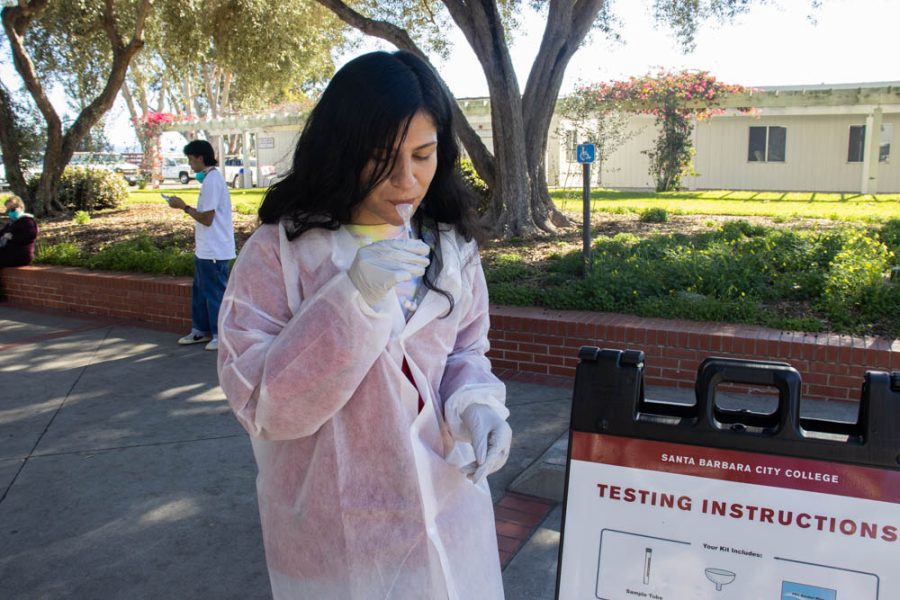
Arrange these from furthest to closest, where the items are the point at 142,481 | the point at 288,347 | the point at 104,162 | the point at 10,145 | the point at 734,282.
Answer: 1. the point at 104,162
2. the point at 10,145
3. the point at 734,282
4. the point at 142,481
5. the point at 288,347

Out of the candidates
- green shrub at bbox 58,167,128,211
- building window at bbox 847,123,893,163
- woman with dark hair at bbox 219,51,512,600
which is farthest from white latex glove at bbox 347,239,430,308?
building window at bbox 847,123,893,163

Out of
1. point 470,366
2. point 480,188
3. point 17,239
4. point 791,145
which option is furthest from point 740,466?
point 791,145

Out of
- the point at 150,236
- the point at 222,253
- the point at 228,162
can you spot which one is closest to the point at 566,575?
the point at 222,253

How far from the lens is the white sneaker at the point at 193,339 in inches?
270

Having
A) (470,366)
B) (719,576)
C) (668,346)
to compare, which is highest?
(470,366)

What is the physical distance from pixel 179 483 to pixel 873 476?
3532 millimetres

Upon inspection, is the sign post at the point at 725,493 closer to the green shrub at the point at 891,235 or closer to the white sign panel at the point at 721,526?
the white sign panel at the point at 721,526

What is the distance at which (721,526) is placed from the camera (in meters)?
1.29

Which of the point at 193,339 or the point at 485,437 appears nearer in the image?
the point at 485,437

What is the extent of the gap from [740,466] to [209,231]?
5.78 meters

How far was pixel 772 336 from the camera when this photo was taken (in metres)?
4.99

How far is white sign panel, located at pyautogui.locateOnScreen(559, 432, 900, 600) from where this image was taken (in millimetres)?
1220

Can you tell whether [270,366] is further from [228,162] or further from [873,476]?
[228,162]

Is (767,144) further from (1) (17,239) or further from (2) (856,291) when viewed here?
(1) (17,239)
